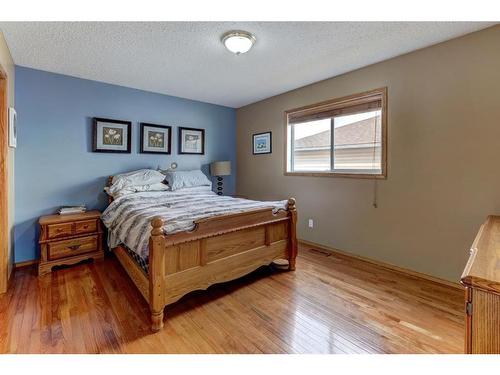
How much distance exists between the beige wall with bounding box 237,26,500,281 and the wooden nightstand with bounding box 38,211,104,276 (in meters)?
2.92

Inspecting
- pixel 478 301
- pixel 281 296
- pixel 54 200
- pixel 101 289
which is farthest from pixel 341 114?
pixel 54 200

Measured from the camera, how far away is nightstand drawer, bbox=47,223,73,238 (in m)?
2.69

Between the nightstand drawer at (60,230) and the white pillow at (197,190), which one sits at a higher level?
the white pillow at (197,190)

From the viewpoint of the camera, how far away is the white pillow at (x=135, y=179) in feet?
10.6

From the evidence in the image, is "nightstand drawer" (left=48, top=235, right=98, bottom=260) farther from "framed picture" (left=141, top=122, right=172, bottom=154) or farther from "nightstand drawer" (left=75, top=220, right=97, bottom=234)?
"framed picture" (left=141, top=122, right=172, bottom=154)

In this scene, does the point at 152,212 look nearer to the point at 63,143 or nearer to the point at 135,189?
the point at 135,189

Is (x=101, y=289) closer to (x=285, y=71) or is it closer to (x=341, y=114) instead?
(x=285, y=71)

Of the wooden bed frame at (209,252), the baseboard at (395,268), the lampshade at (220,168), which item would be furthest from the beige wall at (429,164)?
the lampshade at (220,168)

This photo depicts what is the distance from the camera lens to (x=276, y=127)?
13.2 ft

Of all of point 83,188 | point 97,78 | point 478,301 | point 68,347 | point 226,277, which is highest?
point 97,78

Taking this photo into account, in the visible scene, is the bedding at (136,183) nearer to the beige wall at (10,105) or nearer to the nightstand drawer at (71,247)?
the nightstand drawer at (71,247)

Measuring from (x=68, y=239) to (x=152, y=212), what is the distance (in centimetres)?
129

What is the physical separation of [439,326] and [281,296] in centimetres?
115

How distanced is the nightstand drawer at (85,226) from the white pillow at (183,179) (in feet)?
3.42
